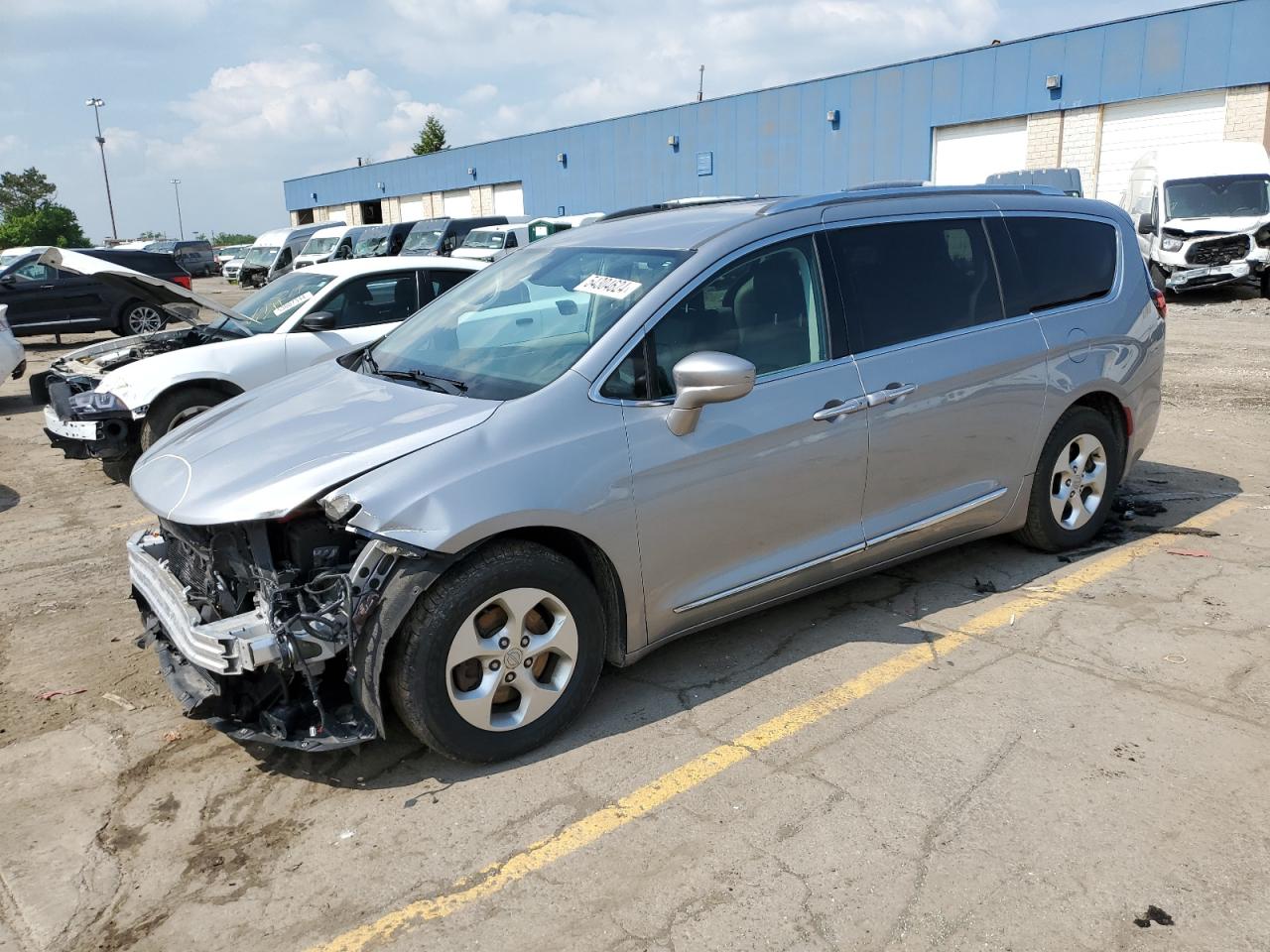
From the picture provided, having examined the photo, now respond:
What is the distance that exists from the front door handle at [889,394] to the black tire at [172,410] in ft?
17.0

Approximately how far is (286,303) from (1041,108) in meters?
22.4

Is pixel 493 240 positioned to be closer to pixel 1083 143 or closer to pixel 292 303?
pixel 292 303

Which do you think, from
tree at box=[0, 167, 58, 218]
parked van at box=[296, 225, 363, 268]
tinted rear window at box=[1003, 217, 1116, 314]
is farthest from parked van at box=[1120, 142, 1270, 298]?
tree at box=[0, 167, 58, 218]

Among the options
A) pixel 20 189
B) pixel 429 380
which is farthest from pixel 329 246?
pixel 20 189

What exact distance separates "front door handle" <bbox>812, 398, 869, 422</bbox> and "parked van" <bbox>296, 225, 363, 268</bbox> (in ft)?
75.5

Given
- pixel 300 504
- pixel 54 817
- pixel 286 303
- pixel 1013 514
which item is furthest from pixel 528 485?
pixel 286 303

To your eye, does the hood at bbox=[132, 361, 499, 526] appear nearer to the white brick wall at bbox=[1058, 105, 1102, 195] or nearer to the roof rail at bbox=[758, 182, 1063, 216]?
the roof rail at bbox=[758, 182, 1063, 216]

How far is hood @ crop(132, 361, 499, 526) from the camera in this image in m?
3.25

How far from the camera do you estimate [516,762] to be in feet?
11.5

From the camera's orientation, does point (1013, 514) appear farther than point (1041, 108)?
No

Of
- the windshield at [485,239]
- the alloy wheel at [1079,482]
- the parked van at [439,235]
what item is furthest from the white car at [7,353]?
the parked van at [439,235]

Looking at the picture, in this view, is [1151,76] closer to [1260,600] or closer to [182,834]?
[1260,600]

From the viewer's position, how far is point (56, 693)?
4180 mm

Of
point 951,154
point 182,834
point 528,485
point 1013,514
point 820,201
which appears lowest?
point 182,834
